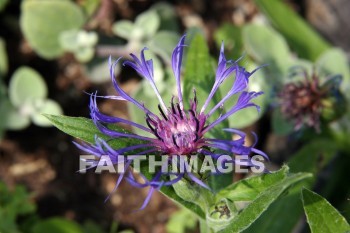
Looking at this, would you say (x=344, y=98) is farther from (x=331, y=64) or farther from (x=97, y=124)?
(x=97, y=124)

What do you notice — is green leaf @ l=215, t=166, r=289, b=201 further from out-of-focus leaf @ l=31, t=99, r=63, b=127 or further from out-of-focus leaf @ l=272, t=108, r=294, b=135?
out-of-focus leaf @ l=31, t=99, r=63, b=127

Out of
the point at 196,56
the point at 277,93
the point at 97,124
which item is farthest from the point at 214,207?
the point at 277,93

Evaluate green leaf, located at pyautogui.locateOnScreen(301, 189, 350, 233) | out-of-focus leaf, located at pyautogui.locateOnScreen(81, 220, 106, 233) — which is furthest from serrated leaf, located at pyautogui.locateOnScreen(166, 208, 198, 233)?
green leaf, located at pyautogui.locateOnScreen(301, 189, 350, 233)

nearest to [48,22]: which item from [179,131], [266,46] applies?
[266,46]

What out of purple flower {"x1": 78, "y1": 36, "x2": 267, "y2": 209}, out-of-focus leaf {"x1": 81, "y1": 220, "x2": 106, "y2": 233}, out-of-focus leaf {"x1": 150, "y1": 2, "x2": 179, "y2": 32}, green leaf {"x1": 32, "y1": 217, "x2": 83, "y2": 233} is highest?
out-of-focus leaf {"x1": 150, "y1": 2, "x2": 179, "y2": 32}

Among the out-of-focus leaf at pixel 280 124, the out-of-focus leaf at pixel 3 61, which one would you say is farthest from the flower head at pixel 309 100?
the out-of-focus leaf at pixel 3 61

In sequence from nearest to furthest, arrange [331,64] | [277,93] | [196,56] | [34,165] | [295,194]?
[196,56]
[295,194]
[277,93]
[331,64]
[34,165]
